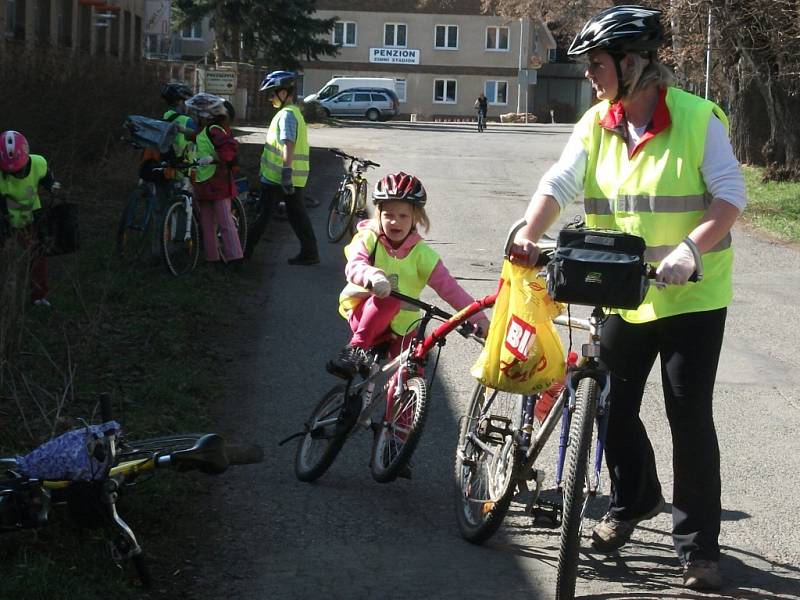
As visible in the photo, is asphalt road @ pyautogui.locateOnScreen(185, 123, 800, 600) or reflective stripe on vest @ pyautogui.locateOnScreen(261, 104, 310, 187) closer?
asphalt road @ pyautogui.locateOnScreen(185, 123, 800, 600)

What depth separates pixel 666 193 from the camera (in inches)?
185

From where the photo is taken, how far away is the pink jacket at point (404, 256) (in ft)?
18.9

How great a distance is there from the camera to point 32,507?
4488 millimetres

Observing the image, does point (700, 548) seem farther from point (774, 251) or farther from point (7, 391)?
point (774, 251)

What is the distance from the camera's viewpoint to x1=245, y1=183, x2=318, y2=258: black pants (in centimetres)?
1371

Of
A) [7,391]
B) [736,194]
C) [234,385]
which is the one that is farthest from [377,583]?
[234,385]

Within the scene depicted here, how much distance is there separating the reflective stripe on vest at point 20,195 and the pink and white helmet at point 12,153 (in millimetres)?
82

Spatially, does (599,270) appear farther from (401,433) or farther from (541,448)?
(401,433)

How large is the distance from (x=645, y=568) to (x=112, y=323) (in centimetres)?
560

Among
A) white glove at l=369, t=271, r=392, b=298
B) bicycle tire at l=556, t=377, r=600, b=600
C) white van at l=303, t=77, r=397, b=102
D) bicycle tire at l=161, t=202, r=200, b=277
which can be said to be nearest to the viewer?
bicycle tire at l=556, t=377, r=600, b=600

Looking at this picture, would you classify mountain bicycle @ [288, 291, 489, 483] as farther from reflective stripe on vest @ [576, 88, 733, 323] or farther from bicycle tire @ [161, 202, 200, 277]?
bicycle tire @ [161, 202, 200, 277]

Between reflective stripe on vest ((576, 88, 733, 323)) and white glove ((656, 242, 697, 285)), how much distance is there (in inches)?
18.1

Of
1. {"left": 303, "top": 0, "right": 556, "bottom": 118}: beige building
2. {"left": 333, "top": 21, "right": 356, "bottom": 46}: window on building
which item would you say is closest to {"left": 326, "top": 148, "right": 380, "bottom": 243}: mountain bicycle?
{"left": 303, "top": 0, "right": 556, "bottom": 118}: beige building

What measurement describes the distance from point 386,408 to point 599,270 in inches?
79.6
